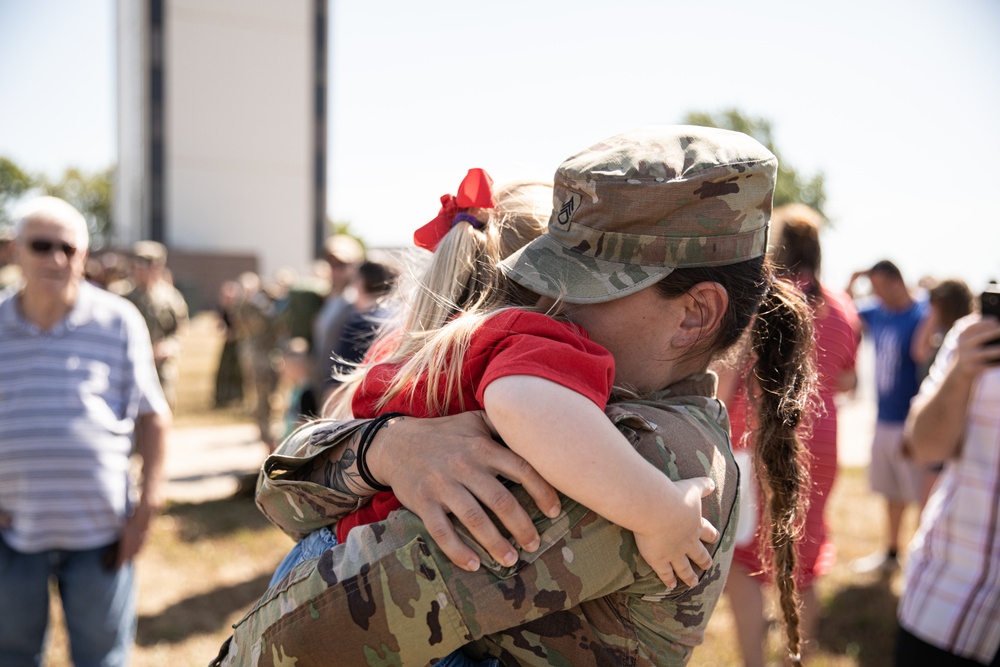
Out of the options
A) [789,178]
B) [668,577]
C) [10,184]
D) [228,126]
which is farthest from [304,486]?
[10,184]

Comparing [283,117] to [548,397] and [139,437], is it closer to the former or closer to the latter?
[139,437]

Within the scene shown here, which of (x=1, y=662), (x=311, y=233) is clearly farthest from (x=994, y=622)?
(x=311, y=233)

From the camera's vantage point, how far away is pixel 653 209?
1.25 meters

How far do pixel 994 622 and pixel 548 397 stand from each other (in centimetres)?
213

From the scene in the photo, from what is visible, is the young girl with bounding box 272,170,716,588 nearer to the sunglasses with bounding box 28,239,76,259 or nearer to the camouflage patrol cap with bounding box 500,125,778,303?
the camouflage patrol cap with bounding box 500,125,778,303

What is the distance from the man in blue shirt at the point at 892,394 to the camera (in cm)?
591

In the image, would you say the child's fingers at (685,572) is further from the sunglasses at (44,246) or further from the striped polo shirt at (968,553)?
the sunglasses at (44,246)

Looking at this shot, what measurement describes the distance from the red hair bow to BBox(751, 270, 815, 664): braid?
Result: 2.10ft

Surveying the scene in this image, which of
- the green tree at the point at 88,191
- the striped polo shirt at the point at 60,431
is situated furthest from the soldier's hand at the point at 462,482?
the green tree at the point at 88,191

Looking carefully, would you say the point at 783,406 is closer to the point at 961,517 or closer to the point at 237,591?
the point at 961,517

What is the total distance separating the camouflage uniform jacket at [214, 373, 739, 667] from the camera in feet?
3.82

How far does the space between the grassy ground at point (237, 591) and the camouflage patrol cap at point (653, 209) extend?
110 inches

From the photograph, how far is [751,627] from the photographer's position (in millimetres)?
3709

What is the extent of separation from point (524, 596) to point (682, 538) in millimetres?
271
